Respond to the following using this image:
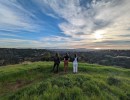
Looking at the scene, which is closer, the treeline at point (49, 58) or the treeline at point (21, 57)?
the treeline at point (21, 57)

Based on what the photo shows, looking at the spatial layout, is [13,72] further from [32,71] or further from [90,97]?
[90,97]

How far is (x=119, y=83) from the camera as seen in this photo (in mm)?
15938

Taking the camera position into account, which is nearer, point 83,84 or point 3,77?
point 83,84

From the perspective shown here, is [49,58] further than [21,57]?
No

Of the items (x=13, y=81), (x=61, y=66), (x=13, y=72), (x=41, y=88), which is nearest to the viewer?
(x=41, y=88)

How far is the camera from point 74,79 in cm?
1495

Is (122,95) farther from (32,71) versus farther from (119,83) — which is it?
(32,71)

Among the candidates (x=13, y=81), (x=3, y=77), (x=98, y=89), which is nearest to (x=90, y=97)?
(x=98, y=89)

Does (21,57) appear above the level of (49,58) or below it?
below

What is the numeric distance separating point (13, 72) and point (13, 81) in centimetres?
222

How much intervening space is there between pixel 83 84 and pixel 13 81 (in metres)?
9.18

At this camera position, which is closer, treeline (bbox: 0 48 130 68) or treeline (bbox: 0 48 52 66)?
treeline (bbox: 0 48 52 66)

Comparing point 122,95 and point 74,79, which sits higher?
point 74,79

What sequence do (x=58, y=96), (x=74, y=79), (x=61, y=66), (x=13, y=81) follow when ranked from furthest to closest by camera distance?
(x=61, y=66), (x=13, y=81), (x=74, y=79), (x=58, y=96)
